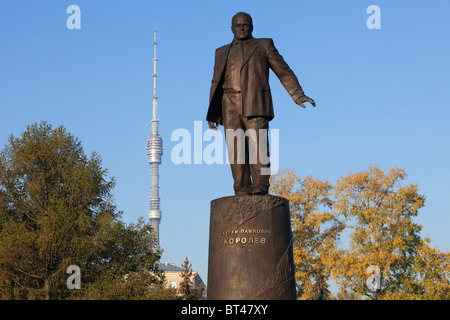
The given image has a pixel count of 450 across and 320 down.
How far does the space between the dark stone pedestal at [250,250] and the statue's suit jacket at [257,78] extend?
176 cm

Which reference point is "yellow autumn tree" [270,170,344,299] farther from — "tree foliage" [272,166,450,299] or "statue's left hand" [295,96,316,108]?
"statue's left hand" [295,96,316,108]

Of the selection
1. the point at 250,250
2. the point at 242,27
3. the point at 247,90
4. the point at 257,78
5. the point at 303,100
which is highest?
the point at 242,27

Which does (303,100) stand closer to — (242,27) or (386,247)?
(242,27)

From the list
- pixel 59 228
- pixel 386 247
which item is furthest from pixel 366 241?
pixel 59 228

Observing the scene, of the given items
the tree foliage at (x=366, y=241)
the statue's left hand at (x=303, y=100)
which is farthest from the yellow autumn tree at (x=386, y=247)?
the statue's left hand at (x=303, y=100)

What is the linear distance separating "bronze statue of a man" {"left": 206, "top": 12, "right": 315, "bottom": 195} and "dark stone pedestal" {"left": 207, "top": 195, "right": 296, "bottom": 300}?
1.87 feet

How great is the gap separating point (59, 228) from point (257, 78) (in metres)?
25.0

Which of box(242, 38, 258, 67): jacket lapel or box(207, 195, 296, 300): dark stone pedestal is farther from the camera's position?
box(242, 38, 258, 67): jacket lapel

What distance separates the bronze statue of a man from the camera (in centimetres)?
1345

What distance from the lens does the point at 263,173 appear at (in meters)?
13.3

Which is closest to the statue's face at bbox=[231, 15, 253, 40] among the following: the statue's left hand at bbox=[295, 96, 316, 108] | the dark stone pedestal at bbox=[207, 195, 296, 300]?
the statue's left hand at bbox=[295, 96, 316, 108]

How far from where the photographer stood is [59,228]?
3650 centimetres

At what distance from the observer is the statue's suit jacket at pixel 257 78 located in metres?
13.5
